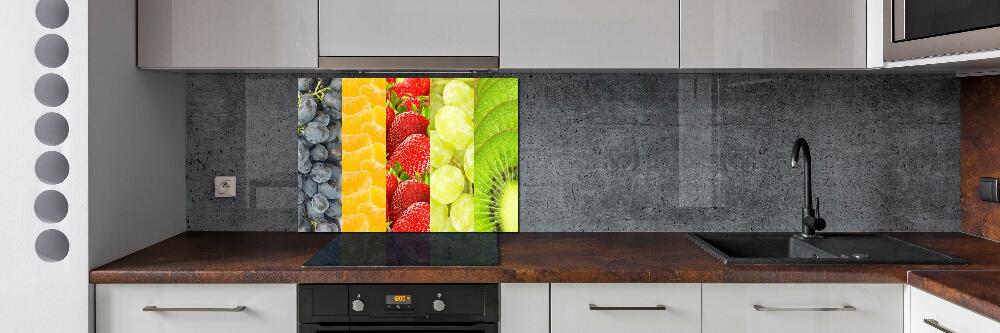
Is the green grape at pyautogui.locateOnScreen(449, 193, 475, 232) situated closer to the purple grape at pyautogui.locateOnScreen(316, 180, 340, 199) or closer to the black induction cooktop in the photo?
the black induction cooktop

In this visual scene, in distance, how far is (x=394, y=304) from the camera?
6.02 ft

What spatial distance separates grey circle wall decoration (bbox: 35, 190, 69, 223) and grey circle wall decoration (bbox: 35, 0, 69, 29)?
0.45m

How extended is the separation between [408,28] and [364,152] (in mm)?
548

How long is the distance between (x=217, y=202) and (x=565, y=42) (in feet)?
4.37

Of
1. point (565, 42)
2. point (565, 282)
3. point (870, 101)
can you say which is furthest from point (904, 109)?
point (565, 282)

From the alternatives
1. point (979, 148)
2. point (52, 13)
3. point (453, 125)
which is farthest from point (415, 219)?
point (979, 148)

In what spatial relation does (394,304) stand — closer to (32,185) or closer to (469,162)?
(469,162)

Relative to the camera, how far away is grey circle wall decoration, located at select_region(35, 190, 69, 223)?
6.22ft

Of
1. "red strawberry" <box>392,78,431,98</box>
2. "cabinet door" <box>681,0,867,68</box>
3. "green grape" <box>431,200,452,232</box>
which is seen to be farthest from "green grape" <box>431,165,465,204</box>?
"cabinet door" <box>681,0,867,68</box>

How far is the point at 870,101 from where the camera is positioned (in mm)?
2463

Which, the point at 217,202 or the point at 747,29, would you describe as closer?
the point at 747,29

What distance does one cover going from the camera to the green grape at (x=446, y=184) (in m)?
2.47

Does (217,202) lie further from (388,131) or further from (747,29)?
(747,29)

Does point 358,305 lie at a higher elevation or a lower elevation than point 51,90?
lower
